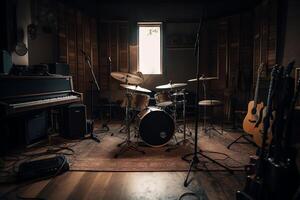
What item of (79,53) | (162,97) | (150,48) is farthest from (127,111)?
(150,48)

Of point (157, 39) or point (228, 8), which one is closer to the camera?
point (228, 8)

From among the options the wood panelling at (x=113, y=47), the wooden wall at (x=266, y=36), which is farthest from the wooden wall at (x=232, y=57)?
the wood panelling at (x=113, y=47)

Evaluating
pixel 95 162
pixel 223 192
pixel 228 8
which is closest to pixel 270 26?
pixel 228 8

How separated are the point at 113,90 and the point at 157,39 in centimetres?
187

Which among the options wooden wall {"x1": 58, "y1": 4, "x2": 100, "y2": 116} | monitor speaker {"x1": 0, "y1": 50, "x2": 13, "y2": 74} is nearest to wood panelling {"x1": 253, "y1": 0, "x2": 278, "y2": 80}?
wooden wall {"x1": 58, "y1": 4, "x2": 100, "y2": 116}

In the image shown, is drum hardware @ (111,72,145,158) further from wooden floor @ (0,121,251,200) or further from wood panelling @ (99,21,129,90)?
wood panelling @ (99,21,129,90)

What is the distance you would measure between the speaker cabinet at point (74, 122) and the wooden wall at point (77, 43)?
155 centimetres

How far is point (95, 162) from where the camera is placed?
3.15 metres

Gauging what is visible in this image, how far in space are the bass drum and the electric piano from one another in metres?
1.44

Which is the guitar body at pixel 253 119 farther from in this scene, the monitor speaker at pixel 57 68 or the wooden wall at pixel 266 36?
the monitor speaker at pixel 57 68

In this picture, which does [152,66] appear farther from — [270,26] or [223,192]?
[223,192]

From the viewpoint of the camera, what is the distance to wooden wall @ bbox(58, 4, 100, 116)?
211 inches

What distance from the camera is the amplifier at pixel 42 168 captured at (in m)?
2.59

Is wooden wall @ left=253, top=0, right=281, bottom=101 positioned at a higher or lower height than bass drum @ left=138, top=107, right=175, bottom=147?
higher
